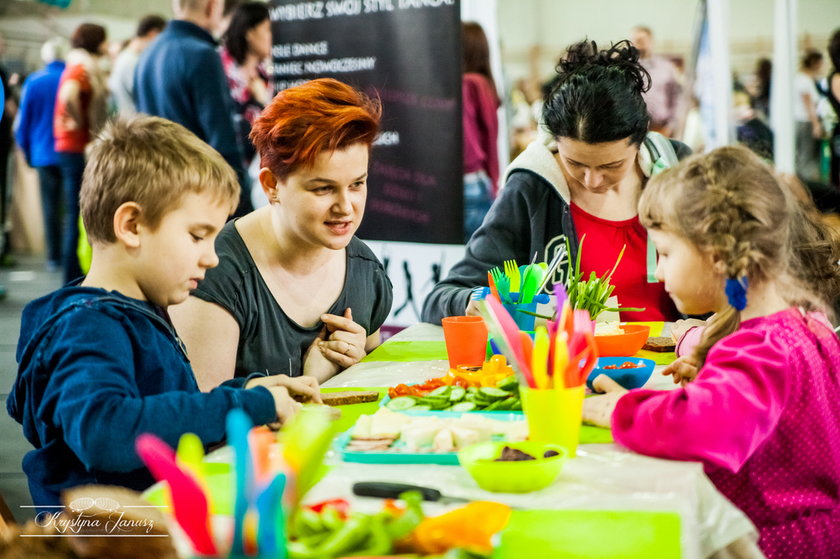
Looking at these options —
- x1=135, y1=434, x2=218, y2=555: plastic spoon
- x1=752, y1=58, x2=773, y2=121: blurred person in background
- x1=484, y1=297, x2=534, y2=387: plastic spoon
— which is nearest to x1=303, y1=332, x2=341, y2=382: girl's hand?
x1=484, y1=297, x2=534, y2=387: plastic spoon

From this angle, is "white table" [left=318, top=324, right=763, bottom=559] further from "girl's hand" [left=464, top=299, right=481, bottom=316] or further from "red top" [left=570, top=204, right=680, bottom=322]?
"red top" [left=570, top=204, right=680, bottom=322]

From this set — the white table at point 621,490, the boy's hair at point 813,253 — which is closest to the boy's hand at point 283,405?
the white table at point 621,490

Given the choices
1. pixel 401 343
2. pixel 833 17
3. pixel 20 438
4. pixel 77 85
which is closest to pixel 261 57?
pixel 77 85

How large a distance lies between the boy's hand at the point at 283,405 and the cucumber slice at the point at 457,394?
25cm

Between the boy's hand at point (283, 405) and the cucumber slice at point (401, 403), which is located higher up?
the boy's hand at point (283, 405)

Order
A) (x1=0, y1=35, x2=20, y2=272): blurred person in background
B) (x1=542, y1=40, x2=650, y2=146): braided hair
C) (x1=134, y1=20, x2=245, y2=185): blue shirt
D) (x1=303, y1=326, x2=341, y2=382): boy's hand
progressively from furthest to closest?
(x1=0, y1=35, x2=20, y2=272): blurred person in background, (x1=134, y1=20, x2=245, y2=185): blue shirt, (x1=542, y1=40, x2=650, y2=146): braided hair, (x1=303, y1=326, x2=341, y2=382): boy's hand

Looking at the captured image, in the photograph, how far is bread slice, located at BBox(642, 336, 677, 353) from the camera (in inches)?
80.7

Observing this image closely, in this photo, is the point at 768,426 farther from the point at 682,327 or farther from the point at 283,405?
the point at 682,327

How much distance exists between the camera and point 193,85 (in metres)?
4.02

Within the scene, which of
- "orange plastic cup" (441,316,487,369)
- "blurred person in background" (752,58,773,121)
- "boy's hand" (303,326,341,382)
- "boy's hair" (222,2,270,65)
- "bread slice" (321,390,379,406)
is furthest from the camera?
"blurred person in background" (752,58,773,121)

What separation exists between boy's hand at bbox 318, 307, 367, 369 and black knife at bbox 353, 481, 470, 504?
2.85ft

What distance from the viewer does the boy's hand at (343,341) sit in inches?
78.2

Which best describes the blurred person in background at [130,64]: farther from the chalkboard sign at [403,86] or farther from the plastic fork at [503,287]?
the plastic fork at [503,287]

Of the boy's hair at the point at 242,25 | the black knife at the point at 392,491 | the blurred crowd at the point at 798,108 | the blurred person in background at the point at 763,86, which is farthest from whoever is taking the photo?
the blurred person in background at the point at 763,86
